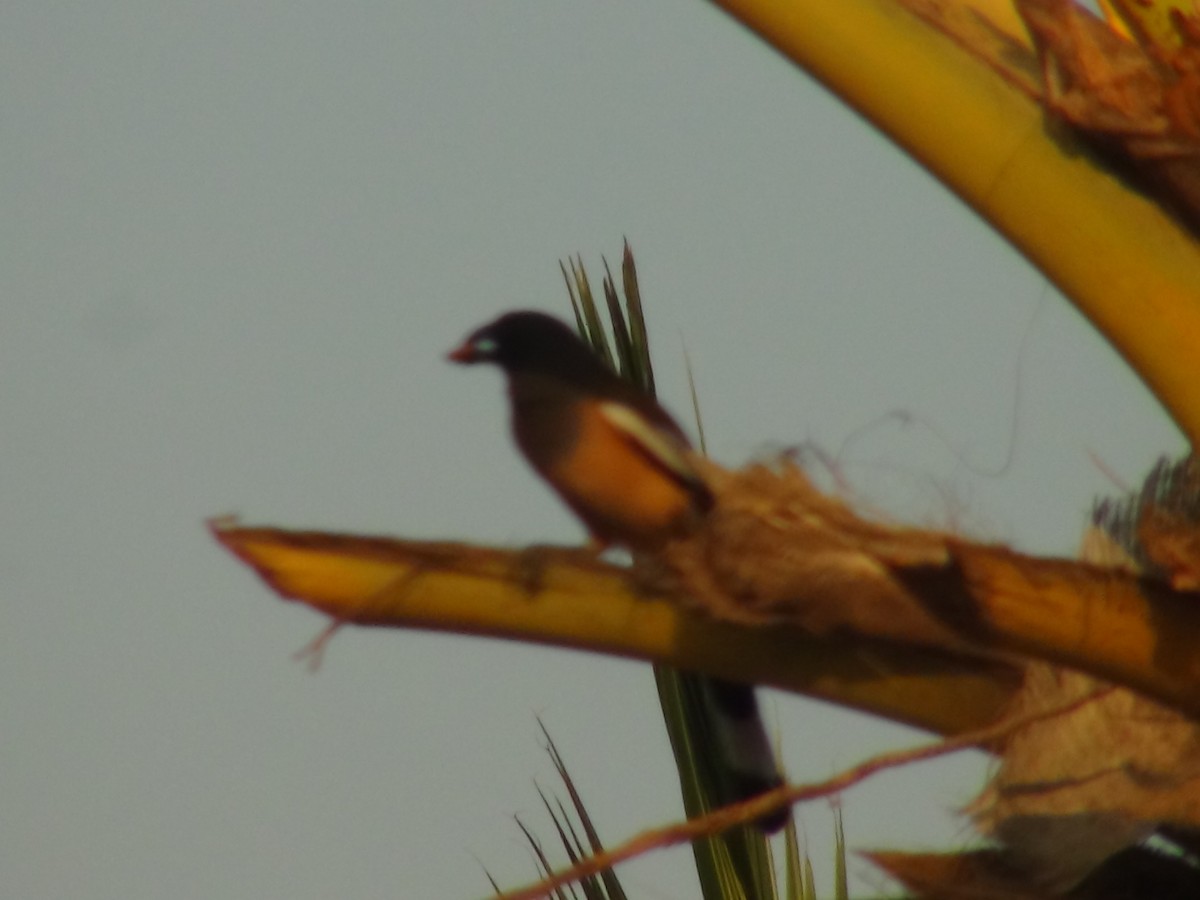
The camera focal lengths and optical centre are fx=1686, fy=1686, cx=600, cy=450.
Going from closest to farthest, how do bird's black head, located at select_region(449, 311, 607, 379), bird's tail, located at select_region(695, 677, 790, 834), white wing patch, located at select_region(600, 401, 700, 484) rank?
1. bird's tail, located at select_region(695, 677, 790, 834)
2. white wing patch, located at select_region(600, 401, 700, 484)
3. bird's black head, located at select_region(449, 311, 607, 379)

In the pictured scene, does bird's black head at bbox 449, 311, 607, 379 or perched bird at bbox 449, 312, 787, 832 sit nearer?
perched bird at bbox 449, 312, 787, 832

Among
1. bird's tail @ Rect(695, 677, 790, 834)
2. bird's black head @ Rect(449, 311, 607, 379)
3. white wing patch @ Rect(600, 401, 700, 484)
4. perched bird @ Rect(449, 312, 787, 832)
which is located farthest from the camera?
bird's black head @ Rect(449, 311, 607, 379)

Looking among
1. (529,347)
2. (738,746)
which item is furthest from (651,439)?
(529,347)

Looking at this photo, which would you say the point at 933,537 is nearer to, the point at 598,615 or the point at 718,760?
Answer: the point at 598,615

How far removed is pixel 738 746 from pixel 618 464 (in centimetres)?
62

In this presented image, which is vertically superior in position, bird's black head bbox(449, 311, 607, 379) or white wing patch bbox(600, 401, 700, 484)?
bird's black head bbox(449, 311, 607, 379)

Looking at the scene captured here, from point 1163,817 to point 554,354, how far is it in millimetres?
2089

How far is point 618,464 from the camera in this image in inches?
133

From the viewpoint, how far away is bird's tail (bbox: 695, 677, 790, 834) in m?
3.00

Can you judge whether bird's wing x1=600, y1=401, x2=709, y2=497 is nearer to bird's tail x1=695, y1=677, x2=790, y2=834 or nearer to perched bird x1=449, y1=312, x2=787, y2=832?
perched bird x1=449, y1=312, x2=787, y2=832

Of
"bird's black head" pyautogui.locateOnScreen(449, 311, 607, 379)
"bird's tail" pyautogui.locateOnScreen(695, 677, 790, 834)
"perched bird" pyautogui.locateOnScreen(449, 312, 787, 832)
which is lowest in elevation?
"bird's tail" pyautogui.locateOnScreen(695, 677, 790, 834)

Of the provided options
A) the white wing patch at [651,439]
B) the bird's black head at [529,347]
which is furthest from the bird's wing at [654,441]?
the bird's black head at [529,347]

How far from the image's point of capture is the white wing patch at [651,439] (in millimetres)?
3215

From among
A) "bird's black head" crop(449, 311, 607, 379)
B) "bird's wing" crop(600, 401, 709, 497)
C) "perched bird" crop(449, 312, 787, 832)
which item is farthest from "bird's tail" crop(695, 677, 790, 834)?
"bird's black head" crop(449, 311, 607, 379)
